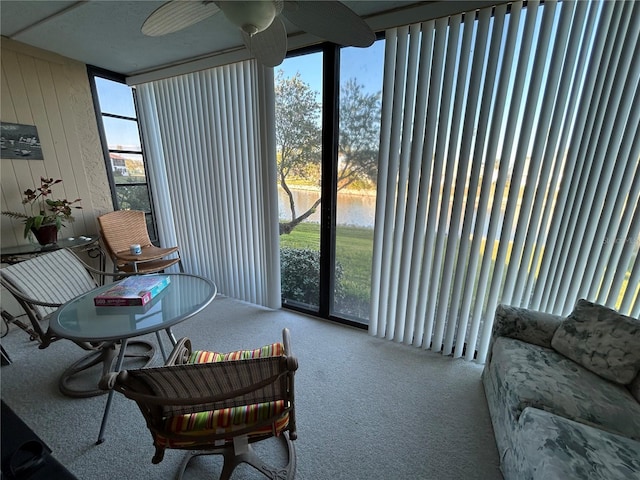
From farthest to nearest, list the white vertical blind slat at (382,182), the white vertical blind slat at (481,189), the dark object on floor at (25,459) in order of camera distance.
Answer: the white vertical blind slat at (382,182) < the white vertical blind slat at (481,189) < the dark object on floor at (25,459)

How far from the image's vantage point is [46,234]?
2.40 meters

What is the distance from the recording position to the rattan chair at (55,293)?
1642 millimetres

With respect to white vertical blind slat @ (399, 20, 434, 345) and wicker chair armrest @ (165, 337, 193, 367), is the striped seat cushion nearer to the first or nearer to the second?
wicker chair armrest @ (165, 337, 193, 367)

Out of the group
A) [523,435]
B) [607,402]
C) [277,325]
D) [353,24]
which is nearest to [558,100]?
[353,24]

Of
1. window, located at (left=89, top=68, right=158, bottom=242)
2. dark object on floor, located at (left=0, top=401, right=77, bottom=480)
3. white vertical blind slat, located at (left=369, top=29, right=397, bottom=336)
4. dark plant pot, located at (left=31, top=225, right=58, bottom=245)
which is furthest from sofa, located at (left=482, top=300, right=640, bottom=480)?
window, located at (left=89, top=68, right=158, bottom=242)

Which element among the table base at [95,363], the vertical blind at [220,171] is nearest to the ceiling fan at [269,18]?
the vertical blind at [220,171]

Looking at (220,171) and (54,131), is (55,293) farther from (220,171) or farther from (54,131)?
(54,131)

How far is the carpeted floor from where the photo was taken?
1.37 meters

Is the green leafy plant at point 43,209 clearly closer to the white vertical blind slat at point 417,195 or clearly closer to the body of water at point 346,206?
the body of water at point 346,206

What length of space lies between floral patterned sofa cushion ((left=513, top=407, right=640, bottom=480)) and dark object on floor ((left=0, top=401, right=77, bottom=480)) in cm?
138

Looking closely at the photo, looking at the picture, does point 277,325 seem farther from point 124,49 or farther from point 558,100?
point 124,49

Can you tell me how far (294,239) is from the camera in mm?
2764

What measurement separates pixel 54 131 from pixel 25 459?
324 cm

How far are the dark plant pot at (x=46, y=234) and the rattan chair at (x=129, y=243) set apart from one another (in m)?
0.36
